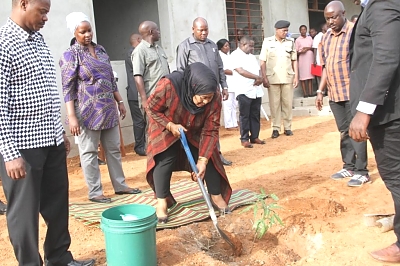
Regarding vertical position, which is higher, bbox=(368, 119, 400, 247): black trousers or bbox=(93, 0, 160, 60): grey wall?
bbox=(93, 0, 160, 60): grey wall

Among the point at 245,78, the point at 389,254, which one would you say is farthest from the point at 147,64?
the point at 389,254

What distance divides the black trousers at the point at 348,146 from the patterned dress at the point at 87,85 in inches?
96.8

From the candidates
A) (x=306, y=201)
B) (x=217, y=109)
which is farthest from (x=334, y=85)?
(x=217, y=109)

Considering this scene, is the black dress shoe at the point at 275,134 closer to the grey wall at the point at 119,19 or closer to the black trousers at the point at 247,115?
the black trousers at the point at 247,115

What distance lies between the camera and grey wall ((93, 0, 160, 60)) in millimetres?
9195

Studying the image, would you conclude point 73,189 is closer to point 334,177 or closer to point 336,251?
point 334,177

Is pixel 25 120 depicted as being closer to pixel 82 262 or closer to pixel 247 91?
pixel 82 262

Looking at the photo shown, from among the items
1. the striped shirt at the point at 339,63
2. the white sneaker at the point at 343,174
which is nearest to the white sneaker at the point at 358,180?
the white sneaker at the point at 343,174

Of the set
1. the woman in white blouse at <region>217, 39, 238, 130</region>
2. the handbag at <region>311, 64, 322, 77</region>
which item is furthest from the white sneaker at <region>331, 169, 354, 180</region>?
the handbag at <region>311, 64, 322, 77</region>

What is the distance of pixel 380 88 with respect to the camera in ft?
8.38

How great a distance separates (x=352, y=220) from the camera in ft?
12.1

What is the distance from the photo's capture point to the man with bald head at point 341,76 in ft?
15.4

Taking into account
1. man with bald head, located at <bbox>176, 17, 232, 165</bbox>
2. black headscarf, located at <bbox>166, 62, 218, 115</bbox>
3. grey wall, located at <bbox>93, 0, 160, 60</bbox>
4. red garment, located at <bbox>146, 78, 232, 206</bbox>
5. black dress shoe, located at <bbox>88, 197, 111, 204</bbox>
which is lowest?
black dress shoe, located at <bbox>88, 197, 111, 204</bbox>

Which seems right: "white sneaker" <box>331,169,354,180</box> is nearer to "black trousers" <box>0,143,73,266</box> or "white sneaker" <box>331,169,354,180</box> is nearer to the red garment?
the red garment
